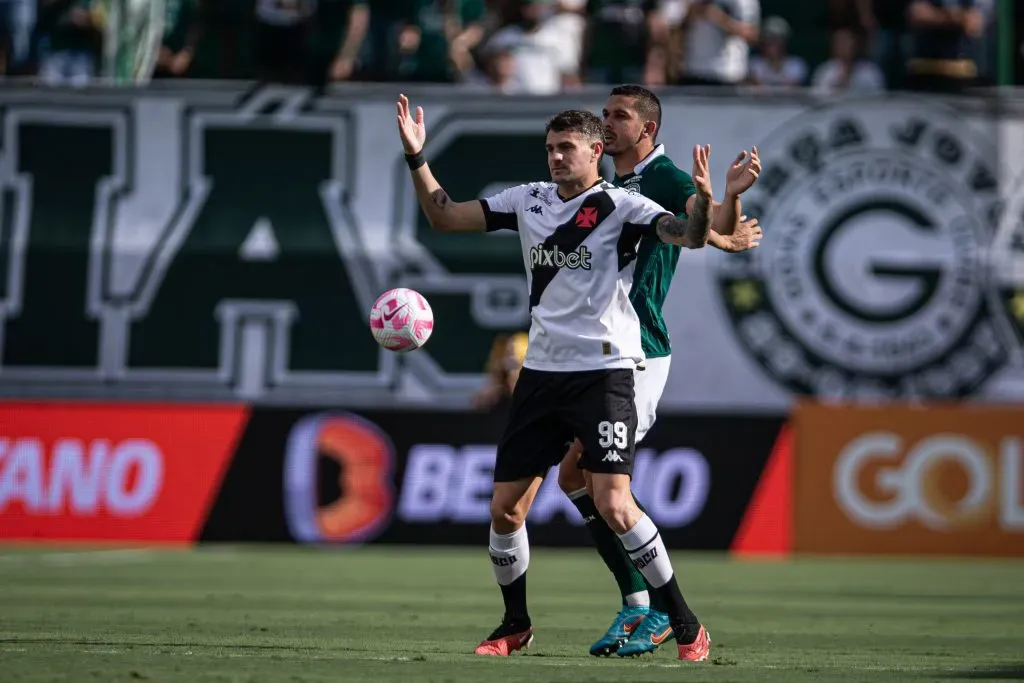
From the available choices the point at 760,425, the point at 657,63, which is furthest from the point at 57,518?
the point at 657,63

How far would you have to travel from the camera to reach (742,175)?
285 inches

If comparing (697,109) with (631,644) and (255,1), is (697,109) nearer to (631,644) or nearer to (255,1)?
(255,1)

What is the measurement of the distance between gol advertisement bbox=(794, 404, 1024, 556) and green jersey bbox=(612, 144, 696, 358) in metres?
9.39

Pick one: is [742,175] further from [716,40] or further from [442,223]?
[716,40]

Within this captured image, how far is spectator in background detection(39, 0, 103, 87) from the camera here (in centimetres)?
2073

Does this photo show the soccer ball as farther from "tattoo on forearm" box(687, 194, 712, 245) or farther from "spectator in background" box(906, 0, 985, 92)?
"spectator in background" box(906, 0, 985, 92)

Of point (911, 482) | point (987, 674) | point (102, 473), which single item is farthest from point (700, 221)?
point (102, 473)

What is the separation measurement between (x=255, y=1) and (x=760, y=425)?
8679mm

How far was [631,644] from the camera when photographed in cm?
766

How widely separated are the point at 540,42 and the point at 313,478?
6.71 metres

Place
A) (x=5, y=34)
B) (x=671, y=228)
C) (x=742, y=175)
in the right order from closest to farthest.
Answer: (x=742, y=175), (x=671, y=228), (x=5, y=34)

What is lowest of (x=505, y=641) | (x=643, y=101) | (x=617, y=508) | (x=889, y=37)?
(x=505, y=641)

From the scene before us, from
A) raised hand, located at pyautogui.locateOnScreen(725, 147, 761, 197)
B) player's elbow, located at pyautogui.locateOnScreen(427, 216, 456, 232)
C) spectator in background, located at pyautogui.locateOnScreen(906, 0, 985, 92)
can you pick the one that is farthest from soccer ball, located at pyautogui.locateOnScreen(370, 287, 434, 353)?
spectator in background, located at pyautogui.locateOnScreen(906, 0, 985, 92)

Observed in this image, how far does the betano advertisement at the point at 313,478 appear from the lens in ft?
56.0
